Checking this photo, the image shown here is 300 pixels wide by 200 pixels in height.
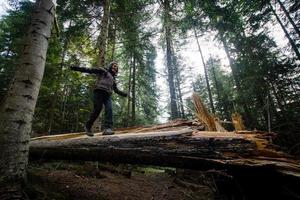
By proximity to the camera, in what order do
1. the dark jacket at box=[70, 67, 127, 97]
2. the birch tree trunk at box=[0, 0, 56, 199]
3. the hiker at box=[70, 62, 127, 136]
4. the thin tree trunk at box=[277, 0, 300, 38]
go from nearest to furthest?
1. the birch tree trunk at box=[0, 0, 56, 199]
2. the hiker at box=[70, 62, 127, 136]
3. the dark jacket at box=[70, 67, 127, 97]
4. the thin tree trunk at box=[277, 0, 300, 38]

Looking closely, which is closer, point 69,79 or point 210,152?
point 210,152

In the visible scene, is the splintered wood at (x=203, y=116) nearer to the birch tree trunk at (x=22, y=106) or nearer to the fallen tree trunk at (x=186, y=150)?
the fallen tree trunk at (x=186, y=150)

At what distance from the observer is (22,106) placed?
378 cm

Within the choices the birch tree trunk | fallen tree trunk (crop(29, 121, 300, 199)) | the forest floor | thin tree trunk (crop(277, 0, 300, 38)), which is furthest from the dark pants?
thin tree trunk (crop(277, 0, 300, 38))

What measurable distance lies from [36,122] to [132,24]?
1186cm

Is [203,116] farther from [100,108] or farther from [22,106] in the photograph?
[22,106]

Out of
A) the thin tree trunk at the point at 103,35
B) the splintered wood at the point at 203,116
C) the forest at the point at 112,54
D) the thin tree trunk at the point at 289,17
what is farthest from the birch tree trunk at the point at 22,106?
the thin tree trunk at the point at 289,17

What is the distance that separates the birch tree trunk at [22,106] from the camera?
3.46 meters

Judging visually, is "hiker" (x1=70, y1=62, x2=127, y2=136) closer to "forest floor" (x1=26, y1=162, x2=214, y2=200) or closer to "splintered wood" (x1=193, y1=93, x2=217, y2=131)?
"forest floor" (x1=26, y1=162, x2=214, y2=200)

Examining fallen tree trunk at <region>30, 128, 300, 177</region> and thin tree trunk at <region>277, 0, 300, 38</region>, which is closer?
fallen tree trunk at <region>30, 128, 300, 177</region>

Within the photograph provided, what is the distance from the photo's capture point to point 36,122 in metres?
18.5

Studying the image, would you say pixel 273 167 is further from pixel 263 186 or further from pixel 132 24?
pixel 132 24

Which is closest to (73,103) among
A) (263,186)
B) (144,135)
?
(144,135)

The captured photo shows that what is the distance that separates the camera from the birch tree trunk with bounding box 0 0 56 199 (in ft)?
11.3
